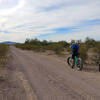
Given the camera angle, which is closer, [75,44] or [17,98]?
[17,98]

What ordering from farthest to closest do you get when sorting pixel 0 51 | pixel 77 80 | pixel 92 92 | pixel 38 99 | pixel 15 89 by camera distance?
pixel 0 51 < pixel 77 80 < pixel 15 89 < pixel 92 92 < pixel 38 99

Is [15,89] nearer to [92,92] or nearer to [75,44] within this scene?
[92,92]

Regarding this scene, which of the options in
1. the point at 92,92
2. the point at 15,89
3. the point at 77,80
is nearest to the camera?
the point at 92,92

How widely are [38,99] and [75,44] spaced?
671 cm

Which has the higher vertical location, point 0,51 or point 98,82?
point 0,51

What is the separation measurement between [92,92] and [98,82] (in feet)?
5.64

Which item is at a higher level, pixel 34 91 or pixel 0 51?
pixel 0 51

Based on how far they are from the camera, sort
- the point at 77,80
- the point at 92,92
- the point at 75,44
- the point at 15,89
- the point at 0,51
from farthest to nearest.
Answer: the point at 0,51 → the point at 75,44 → the point at 77,80 → the point at 15,89 → the point at 92,92

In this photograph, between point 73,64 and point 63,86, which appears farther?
point 73,64

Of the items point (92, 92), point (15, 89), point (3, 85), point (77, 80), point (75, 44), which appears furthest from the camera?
point (75, 44)

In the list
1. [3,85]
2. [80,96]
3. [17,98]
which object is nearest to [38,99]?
[17,98]

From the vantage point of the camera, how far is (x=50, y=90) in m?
6.73

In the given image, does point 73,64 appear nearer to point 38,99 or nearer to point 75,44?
point 75,44

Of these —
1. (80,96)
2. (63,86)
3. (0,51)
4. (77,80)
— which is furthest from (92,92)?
(0,51)
